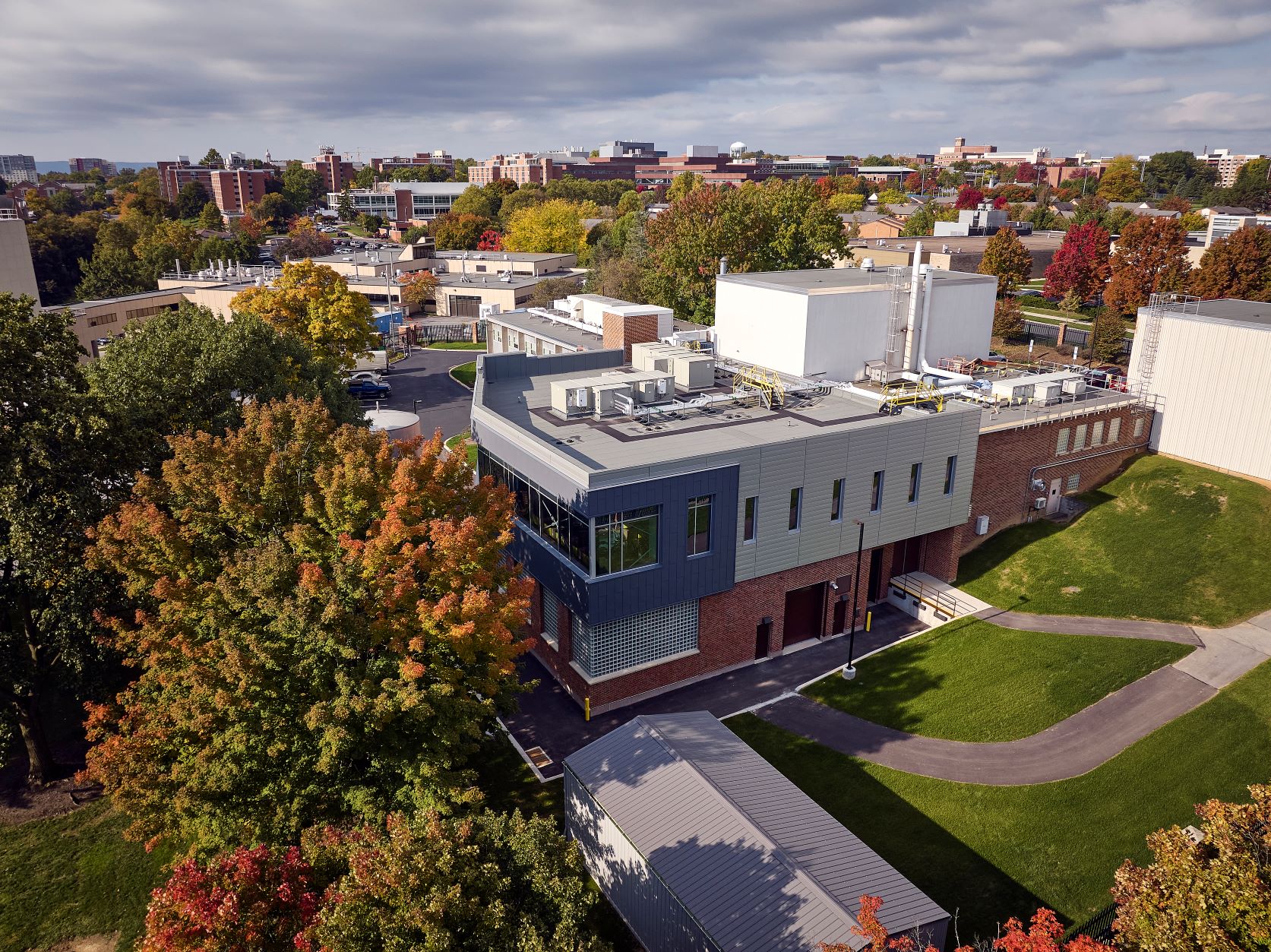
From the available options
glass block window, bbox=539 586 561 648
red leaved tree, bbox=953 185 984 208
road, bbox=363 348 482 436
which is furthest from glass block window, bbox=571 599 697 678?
red leaved tree, bbox=953 185 984 208

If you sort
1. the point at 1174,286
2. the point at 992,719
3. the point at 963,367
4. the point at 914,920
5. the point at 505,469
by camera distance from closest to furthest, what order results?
the point at 914,920
the point at 992,719
the point at 505,469
the point at 963,367
the point at 1174,286

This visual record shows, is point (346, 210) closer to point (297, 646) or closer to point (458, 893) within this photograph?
point (297, 646)

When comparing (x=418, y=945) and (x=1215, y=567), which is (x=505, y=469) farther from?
(x=1215, y=567)

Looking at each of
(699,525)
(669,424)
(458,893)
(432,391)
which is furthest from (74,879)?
(432,391)

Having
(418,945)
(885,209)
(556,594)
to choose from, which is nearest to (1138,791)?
(556,594)

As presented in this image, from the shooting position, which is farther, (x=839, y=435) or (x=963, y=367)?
(x=963, y=367)

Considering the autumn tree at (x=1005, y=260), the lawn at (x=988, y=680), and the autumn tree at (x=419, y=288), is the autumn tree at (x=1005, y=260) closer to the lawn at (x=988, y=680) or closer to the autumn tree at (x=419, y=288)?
the lawn at (x=988, y=680)

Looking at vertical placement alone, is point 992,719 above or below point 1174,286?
below

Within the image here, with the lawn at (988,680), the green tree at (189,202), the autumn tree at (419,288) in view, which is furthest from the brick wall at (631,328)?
the green tree at (189,202)
